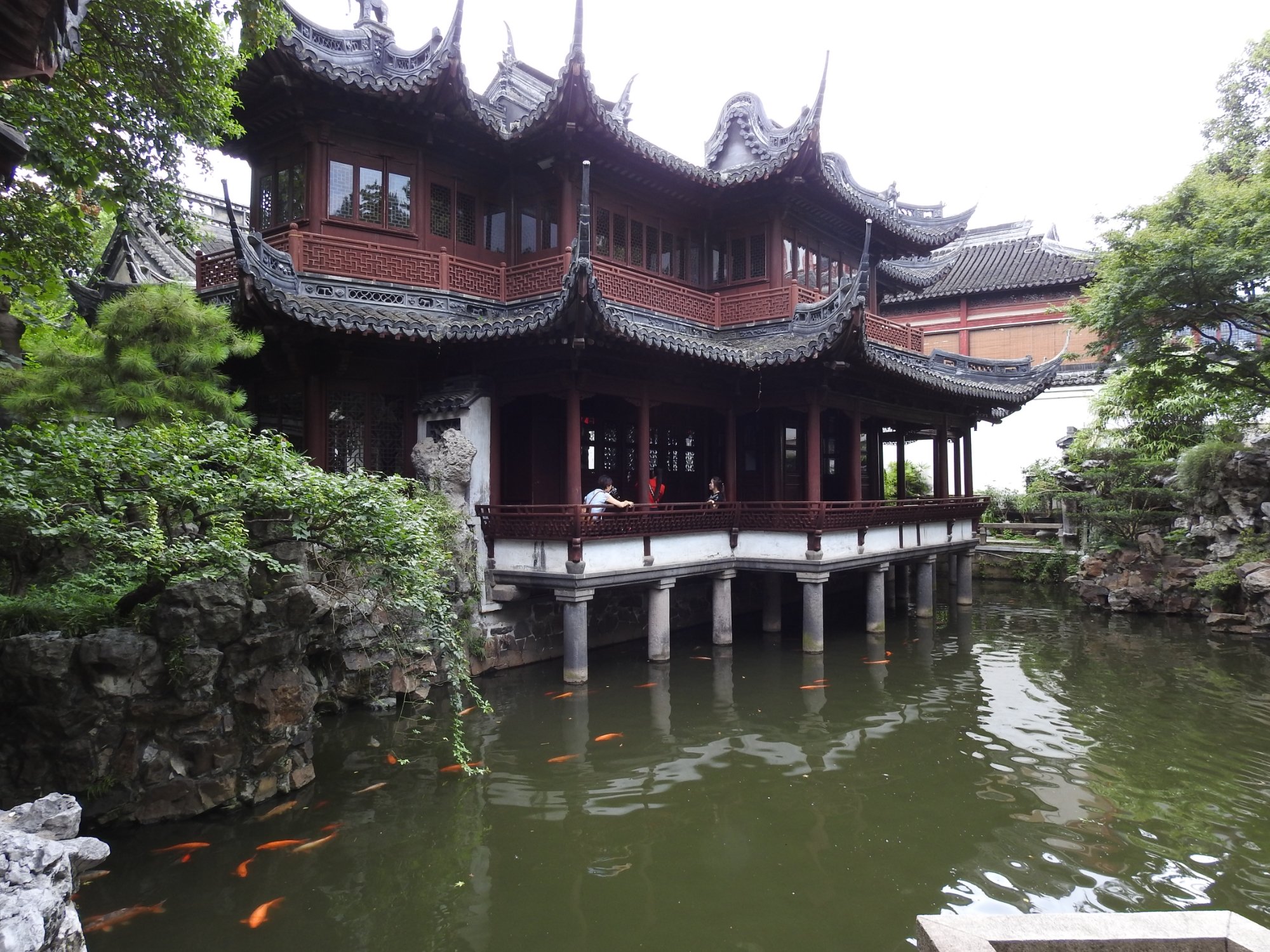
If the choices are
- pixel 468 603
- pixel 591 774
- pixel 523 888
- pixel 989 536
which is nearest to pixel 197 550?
pixel 523 888

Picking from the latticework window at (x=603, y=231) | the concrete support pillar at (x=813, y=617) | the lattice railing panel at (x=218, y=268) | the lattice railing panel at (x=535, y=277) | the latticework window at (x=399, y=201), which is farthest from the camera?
the latticework window at (x=603, y=231)

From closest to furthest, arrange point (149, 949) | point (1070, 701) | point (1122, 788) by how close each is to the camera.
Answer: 1. point (149, 949)
2. point (1122, 788)
3. point (1070, 701)

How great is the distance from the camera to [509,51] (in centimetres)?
1420

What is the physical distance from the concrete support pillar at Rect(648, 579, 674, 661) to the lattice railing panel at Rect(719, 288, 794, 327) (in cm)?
485

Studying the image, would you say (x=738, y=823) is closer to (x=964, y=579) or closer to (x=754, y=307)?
(x=754, y=307)

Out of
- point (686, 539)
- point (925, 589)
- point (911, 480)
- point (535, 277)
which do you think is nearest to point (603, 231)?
point (535, 277)

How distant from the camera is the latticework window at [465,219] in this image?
467 inches

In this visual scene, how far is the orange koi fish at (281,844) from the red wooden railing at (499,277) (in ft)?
22.9

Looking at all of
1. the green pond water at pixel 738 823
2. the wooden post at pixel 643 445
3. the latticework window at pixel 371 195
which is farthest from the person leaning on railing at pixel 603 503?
the latticework window at pixel 371 195

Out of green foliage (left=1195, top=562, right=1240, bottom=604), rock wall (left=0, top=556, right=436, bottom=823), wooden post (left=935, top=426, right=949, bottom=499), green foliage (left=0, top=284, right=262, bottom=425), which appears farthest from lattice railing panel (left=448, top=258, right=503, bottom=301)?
green foliage (left=1195, top=562, right=1240, bottom=604)

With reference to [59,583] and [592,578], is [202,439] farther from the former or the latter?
[592,578]

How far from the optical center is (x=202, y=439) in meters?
5.84

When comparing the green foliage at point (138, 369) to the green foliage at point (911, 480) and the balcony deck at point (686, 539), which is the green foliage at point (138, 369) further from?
the green foliage at point (911, 480)

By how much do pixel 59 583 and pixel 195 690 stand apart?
1.44 metres
